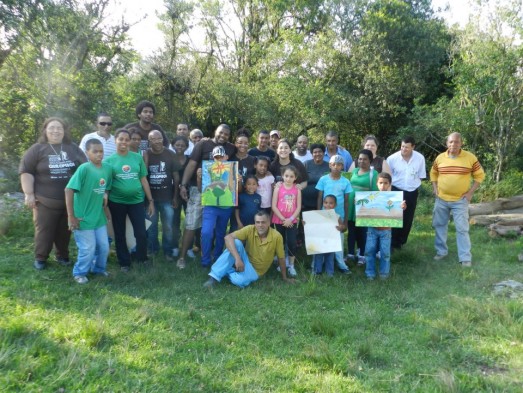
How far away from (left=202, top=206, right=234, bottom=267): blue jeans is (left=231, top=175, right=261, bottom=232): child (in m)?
0.15

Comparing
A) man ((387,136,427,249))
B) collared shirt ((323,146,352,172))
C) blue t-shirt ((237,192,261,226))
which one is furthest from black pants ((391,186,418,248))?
blue t-shirt ((237,192,261,226))

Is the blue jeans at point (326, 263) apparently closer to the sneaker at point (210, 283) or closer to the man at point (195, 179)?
the sneaker at point (210, 283)

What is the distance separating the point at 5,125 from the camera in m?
10.0

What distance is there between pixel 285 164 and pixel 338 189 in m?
0.88

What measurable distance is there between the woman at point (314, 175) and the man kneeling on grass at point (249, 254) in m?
1.10

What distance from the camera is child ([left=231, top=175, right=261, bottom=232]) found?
19.3ft

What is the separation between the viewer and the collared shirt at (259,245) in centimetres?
550

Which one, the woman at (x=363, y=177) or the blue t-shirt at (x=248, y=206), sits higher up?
the woman at (x=363, y=177)

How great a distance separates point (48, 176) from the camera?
5.25 metres

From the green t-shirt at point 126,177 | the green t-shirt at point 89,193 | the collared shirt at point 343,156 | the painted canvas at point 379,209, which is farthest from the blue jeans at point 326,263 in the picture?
the green t-shirt at point 89,193

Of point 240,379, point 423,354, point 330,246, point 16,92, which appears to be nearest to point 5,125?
point 16,92

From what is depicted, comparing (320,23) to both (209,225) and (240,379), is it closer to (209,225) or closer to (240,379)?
(209,225)

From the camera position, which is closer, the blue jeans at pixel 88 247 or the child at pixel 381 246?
the blue jeans at pixel 88 247

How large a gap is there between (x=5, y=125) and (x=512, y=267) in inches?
444
